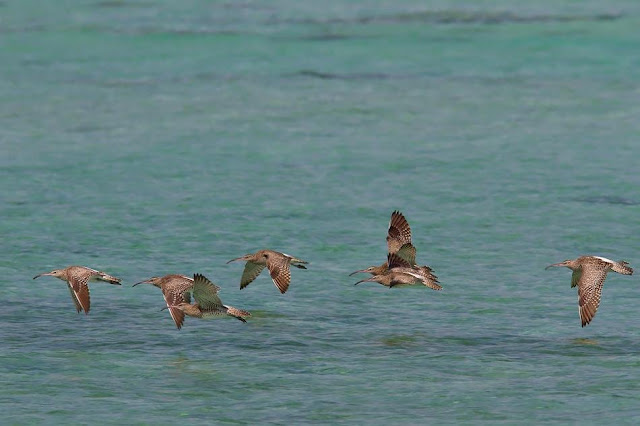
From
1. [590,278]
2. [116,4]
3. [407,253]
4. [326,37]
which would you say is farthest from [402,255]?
[116,4]

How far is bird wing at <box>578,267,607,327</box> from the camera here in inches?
785

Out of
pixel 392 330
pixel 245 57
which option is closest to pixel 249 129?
pixel 245 57

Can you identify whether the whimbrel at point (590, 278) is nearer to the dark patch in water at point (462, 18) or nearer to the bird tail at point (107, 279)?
the bird tail at point (107, 279)

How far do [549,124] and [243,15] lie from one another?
12293mm

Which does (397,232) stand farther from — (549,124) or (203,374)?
(549,124)

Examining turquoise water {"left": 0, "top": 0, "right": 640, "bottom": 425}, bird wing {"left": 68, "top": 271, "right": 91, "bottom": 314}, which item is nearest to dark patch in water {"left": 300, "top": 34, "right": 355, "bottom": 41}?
turquoise water {"left": 0, "top": 0, "right": 640, "bottom": 425}

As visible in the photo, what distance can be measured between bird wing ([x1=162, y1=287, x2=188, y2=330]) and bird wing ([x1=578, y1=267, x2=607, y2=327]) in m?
5.34

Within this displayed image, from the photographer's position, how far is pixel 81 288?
20.6 m

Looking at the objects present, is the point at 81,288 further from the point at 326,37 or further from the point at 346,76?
the point at 326,37

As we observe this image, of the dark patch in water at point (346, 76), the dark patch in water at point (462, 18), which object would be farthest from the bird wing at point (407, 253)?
the dark patch in water at point (462, 18)

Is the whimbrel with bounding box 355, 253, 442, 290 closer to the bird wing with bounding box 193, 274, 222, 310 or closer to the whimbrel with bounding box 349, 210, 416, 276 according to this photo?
the whimbrel with bounding box 349, 210, 416, 276

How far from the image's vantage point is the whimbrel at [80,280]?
20.4m

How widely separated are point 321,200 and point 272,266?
5.66 meters

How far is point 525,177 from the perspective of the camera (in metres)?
28.1
